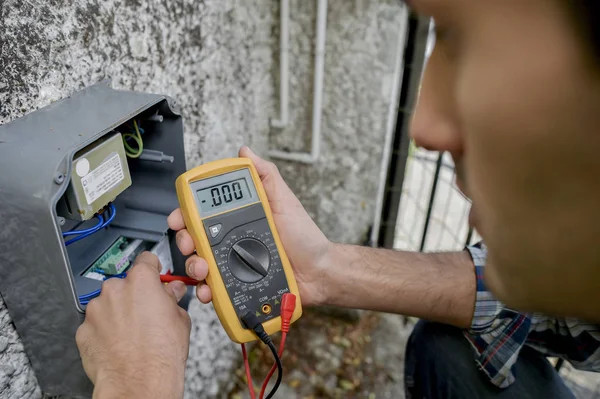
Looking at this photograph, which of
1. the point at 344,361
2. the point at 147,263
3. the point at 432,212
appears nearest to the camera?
the point at 147,263

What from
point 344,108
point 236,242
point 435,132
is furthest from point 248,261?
point 344,108

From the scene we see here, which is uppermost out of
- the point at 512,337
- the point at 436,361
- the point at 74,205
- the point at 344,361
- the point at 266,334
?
the point at 74,205

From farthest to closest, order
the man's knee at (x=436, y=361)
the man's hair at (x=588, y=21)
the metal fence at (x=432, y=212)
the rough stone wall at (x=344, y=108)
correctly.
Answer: the metal fence at (x=432, y=212) → the rough stone wall at (x=344, y=108) → the man's knee at (x=436, y=361) → the man's hair at (x=588, y=21)

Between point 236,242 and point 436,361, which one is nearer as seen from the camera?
point 236,242

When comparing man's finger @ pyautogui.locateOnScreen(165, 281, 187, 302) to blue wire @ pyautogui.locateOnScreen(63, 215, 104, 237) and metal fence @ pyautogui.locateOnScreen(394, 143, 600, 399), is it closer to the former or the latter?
blue wire @ pyautogui.locateOnScreen(63, 215, 104, 237)

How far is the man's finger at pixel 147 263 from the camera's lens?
2.03 ft

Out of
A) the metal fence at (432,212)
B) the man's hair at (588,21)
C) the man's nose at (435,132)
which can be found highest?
the man's hair at (588,21)

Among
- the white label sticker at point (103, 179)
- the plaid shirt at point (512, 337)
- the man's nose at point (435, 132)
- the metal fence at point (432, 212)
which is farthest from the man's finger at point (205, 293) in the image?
the metal fence at point (432, 212)

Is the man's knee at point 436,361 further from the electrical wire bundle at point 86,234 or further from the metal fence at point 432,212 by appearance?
the metal fence at point 432,212

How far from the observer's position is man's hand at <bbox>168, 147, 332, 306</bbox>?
0.79m

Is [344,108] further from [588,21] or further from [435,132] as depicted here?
[588,21]

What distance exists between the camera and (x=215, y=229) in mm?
688

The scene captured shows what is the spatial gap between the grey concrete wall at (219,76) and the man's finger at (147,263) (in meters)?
0.18

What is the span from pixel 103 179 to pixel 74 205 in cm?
6
